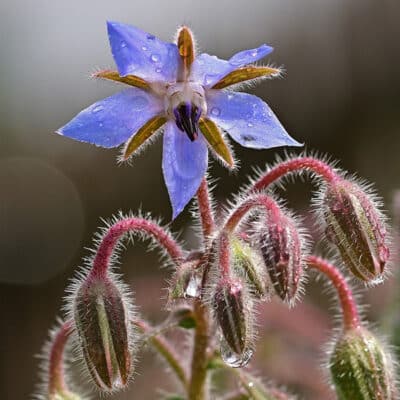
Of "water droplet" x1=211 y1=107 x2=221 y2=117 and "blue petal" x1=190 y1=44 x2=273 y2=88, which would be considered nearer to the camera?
"blue petal" x1=190 y1=44 x2=273 y2=88

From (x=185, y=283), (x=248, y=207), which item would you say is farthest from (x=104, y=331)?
(x=248, y=207)

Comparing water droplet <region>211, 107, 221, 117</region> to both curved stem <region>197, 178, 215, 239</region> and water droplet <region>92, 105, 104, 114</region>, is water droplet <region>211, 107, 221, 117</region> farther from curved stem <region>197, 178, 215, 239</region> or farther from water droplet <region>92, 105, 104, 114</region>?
water droplet <region>92, 105, 104, 114</region>

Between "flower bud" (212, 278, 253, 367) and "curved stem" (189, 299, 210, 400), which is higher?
"flower bud" (212, 278, 253, 367)

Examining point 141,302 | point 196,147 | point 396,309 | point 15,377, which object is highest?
point 196,147

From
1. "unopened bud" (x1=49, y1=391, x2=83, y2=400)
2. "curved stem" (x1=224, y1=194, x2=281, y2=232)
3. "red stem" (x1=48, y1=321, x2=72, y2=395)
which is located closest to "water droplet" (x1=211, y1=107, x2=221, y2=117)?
"curved stem" (x1=224, y1=194, x2=281, y2=232)

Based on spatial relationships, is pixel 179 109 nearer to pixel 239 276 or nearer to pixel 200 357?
pixel 239 276

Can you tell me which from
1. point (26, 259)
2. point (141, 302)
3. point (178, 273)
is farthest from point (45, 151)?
point (178, 273)

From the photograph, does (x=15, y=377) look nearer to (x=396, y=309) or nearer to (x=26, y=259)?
(x=26, y=259)
